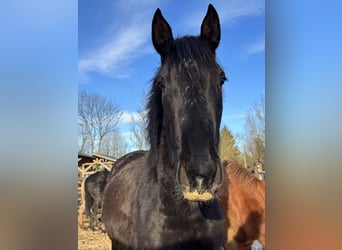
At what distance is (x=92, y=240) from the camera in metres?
1.24

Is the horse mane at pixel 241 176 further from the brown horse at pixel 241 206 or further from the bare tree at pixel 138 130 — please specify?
the bare tree at pixel 138 130

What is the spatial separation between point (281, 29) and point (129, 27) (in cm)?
58

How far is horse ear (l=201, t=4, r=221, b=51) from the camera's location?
911 mm

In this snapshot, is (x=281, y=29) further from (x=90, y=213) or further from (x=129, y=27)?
(x=90, y=213)

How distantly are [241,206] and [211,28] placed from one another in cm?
92

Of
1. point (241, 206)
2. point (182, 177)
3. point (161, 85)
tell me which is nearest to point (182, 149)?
point (182, 177)

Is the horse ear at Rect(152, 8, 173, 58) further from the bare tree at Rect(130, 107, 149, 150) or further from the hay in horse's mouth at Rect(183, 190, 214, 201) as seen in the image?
the hay in horse's mouth at Rect(183, 190, 214, 201)

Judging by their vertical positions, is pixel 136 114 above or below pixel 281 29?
below

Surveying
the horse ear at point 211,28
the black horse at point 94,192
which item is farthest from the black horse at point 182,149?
the black horse at point 94,192

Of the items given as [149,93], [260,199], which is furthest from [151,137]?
[260,199]

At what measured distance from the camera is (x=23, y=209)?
90cm

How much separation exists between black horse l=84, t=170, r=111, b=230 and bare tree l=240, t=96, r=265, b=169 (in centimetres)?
70

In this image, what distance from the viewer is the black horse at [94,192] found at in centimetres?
132

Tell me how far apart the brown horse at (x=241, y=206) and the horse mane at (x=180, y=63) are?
0.54 metres
